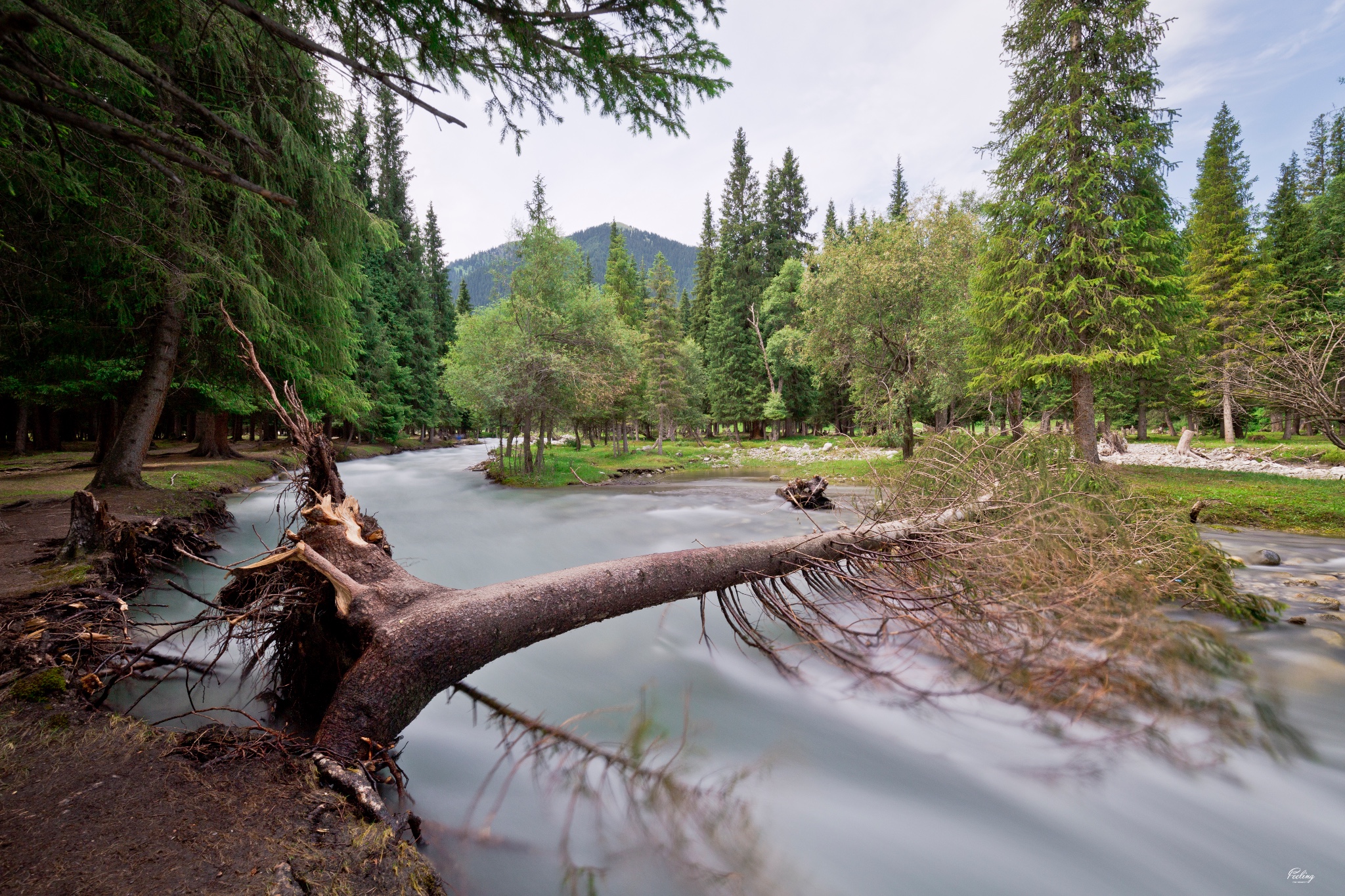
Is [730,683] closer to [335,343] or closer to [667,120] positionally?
[667,120]

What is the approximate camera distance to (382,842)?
2.09 metres

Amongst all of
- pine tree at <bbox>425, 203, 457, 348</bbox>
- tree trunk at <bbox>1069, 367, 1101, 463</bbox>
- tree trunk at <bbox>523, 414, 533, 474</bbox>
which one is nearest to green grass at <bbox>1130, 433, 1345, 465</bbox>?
tree trunk at <bbox>1069, 367, 1101, 463</bbox>

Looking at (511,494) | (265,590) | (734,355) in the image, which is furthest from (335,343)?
(734,355)

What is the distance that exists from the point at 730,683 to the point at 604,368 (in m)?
16.6

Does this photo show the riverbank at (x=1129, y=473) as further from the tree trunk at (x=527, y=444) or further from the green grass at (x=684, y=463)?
the tree trunk at (x=527, y=444)

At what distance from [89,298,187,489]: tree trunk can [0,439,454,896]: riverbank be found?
843 centimetres

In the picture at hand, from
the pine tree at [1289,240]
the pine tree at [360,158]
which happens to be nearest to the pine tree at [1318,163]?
the pine tree at [1289,240]

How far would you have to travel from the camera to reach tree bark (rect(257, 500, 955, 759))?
2.62 meters

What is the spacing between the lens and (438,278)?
52.8m

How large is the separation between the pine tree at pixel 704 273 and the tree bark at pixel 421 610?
154ft

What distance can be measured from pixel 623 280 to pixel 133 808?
46874 mm

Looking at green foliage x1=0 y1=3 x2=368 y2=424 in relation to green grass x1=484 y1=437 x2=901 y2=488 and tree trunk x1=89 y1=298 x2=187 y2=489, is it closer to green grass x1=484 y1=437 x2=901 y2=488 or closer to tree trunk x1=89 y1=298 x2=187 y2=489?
tree trunk x1=89 y1=298 x2=187 y2=489

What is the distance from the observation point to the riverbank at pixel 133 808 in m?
1.78

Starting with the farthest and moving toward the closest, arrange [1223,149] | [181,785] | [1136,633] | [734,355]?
1. [734,355]
2. [1223,149]
3. [1136,633]
4. [181,785]
